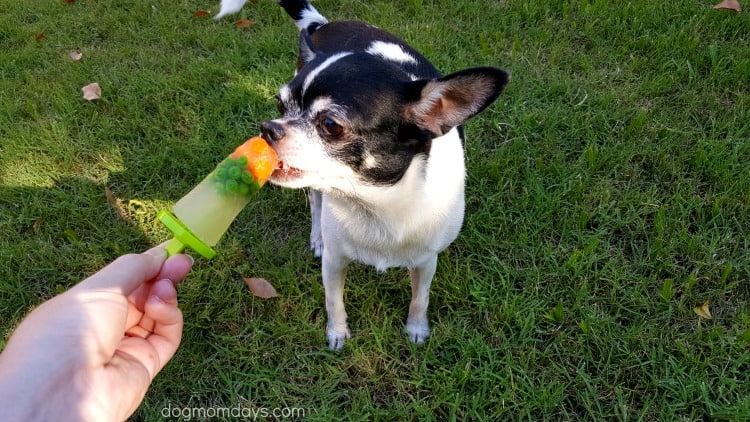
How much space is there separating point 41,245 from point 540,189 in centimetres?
263

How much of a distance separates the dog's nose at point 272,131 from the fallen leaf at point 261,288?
1015 millimetres

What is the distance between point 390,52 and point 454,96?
35.8 inches

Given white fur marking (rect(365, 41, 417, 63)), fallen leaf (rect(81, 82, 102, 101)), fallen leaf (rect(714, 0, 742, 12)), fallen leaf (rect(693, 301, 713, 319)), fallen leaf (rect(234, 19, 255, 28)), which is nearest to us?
fallen leaf (rect(693, 301, 713, 319))

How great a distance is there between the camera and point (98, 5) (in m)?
4.78

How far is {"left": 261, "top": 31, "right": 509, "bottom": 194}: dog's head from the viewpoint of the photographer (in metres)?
1.78

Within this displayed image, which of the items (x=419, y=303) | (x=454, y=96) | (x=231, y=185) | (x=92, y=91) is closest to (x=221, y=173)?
(x=231, y=185)

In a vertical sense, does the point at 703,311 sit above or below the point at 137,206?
above

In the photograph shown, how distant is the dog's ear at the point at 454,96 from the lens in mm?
1674

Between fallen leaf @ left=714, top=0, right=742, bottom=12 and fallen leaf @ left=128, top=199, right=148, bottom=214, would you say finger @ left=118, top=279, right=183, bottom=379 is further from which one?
fallen leaf @ left=714, top=0, right=742, bottom=12

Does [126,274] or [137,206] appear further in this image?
[137,206]

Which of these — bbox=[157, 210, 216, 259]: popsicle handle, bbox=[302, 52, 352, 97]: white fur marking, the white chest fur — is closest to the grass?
the white chest fur

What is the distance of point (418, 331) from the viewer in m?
2.49

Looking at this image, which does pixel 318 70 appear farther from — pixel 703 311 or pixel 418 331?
pixel 703 311

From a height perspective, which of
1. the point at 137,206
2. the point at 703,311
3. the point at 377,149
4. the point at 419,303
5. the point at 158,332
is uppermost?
the point at 377,149
